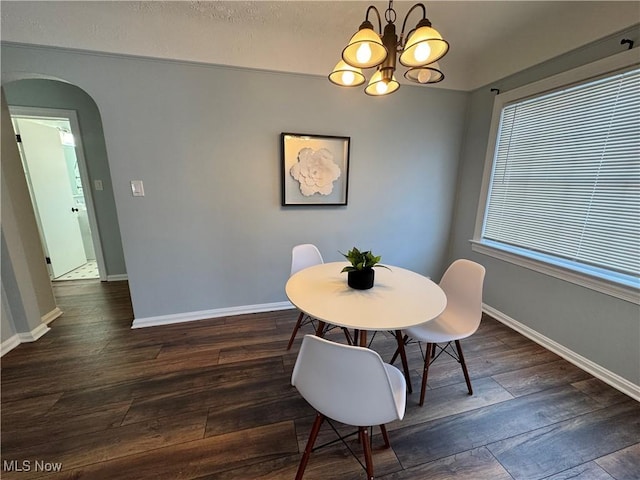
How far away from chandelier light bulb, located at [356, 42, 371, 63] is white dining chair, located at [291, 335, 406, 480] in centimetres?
130

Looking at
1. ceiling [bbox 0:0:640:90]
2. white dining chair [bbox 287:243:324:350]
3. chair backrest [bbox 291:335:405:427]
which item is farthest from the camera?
white dining chair [bbox 287:243:324:350]

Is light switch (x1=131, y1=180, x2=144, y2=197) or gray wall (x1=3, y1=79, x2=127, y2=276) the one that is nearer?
light switch (x1=131, y1=180, x2=144, y2=197)

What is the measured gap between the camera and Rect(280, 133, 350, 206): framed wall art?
8.11ft

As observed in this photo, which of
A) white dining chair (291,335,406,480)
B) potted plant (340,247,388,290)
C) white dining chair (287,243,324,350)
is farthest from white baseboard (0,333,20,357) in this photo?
potted plant (340,247,388,290)

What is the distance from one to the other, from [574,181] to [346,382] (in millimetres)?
2421

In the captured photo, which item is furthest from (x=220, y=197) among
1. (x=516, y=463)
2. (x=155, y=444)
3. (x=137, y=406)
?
(x=516, y=463)

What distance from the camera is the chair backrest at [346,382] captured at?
2.73 ft

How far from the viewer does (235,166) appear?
2400 mm

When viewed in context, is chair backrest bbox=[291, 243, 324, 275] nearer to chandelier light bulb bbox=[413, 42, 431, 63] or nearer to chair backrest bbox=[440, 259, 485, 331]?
chair backrest bbox=[440, 259, 485, 331]

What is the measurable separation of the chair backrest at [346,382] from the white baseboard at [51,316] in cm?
289

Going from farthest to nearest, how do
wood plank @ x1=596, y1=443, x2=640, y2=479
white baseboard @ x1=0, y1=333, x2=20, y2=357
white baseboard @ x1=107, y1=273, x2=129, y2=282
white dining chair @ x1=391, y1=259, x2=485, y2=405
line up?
white baseboard @ x1=107, y1=273, x2=129, y2=282 → white baseboard @ x1=0, y1=333, x2=20, y2=357 → white dining chair @ x1=391, y1=259, x2=485, y2=405 → wood plank @ x1=596, y1=443, x2=640, y2=479

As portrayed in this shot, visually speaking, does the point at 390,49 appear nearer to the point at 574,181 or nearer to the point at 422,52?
the point at 422,52

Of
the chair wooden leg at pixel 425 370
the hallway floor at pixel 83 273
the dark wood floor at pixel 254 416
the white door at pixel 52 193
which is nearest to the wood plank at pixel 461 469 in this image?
the dark wood floor at pixel 254 416

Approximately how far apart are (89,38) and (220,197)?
1454 millimetres
